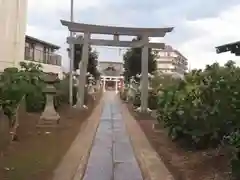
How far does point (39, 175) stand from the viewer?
28.1 ft

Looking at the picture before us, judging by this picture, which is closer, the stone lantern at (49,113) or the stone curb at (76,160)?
the stone curb at (76,160)

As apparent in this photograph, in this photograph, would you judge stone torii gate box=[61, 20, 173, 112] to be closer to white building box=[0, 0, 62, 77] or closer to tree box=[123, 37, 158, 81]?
white building box=[0, 0, 62, 77]

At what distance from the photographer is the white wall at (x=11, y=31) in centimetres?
2564

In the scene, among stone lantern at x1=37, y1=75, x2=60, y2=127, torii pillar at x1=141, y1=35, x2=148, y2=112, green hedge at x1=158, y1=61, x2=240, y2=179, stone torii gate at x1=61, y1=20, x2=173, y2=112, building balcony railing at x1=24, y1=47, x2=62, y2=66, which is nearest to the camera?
green hedge at x1=158, y1=61, x2=240, y2=179

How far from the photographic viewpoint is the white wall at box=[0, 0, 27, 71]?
25641mm

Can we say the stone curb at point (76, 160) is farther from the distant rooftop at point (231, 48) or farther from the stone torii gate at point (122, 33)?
the stone torii gate at point (122, 33)

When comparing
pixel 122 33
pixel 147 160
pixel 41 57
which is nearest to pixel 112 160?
pixel 147 160

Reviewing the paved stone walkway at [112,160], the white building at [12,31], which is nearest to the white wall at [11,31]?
the white building at [12,31]

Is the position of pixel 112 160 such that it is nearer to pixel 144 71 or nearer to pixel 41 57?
pixel 144 71

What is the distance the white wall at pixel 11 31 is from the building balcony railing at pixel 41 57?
7.72 metres

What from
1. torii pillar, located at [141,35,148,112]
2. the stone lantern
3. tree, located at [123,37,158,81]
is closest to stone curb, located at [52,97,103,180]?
the stone lantern

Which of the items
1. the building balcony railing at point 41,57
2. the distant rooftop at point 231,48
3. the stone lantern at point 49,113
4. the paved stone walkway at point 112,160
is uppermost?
the building balcony railing at point 41,57

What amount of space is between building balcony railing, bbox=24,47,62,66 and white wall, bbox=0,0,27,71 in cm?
772

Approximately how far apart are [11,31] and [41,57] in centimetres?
1548
